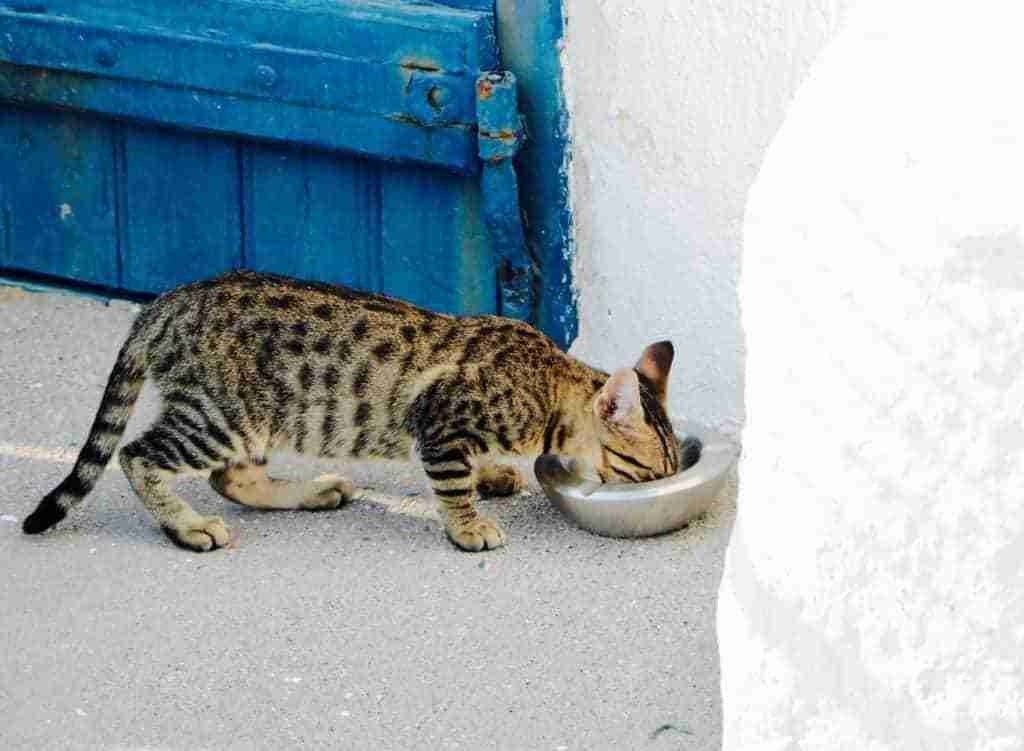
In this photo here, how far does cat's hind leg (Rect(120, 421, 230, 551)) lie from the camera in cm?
492

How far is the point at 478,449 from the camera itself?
194 inches

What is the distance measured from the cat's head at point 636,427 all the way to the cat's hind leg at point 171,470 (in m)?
0.98

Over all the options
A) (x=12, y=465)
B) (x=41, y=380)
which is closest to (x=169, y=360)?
(x=12, y=465)

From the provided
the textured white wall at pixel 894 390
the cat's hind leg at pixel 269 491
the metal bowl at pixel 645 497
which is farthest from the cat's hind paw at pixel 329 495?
the textured white wall at pixel 894 390

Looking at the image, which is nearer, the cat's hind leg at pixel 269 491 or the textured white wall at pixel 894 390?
the textured white wall at pixel 894 390

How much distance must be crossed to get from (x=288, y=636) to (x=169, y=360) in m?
0.86

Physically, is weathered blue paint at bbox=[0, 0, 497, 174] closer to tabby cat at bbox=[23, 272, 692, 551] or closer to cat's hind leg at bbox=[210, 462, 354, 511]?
tabby cat at bbox=[23, 272, 692, 551]

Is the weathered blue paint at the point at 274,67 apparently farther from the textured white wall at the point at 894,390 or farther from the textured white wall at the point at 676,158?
the textured white wall at the point at 894,390

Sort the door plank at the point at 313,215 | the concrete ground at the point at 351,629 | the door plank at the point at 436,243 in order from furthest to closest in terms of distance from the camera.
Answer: the door plank at the point at 313,215 < the door plank at the point at 436,243 < the concrete ground at the point at 351,629

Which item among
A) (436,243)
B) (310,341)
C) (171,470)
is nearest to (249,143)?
(436,243)

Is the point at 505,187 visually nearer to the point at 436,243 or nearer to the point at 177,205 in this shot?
the point at 436,243

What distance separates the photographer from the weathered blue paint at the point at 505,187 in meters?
5.32

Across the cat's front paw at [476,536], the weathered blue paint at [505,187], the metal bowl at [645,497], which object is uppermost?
the weathered blue paint at [505,187]

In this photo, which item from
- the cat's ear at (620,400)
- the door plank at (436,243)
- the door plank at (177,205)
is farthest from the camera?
the door plank at (177,205)
